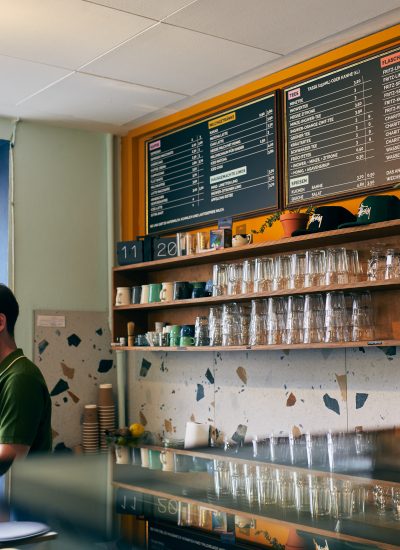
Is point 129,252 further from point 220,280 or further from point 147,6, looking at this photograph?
point 147,6

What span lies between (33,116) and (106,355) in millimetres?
1592

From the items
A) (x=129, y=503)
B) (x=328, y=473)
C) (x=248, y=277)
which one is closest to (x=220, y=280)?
(x=248, y=277)

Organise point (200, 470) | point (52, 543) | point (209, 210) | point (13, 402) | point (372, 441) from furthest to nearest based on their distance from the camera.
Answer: point (209, 210) < point (13, 402) < point (372, 441) < point (200, 470) < point (52, 543)

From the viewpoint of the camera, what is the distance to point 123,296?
4879 mm

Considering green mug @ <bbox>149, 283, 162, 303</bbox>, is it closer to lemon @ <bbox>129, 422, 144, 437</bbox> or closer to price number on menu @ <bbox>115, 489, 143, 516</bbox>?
lemon @ <bbox>129, 422, 144, 437</bbox>

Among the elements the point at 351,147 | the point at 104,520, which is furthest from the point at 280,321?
the point at 104,520

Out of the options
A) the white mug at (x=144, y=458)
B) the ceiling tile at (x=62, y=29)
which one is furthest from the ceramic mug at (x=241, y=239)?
the white mug at (x=144, y=458)

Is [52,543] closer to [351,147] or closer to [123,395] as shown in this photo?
[351,147]

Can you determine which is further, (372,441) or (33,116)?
(33,116)

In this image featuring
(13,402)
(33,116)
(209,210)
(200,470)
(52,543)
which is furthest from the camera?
(33,116)

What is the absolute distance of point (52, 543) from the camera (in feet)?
2.32

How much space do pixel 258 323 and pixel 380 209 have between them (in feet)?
2.93

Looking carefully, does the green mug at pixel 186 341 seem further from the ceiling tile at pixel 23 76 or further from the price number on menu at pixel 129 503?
the price number on menu at pixel 129 503

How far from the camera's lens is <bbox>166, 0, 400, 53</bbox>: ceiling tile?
3.38m
